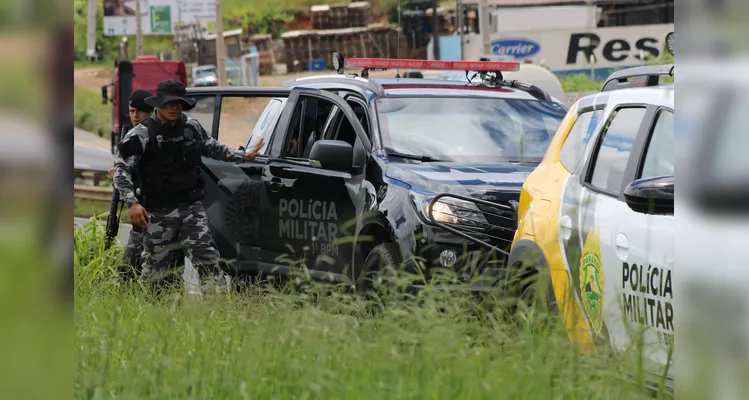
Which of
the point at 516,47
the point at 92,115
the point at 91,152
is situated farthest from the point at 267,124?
the point at 92,115

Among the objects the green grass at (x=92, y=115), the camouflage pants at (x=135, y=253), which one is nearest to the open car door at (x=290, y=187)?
the camouflage pants at (x=135, y=253)

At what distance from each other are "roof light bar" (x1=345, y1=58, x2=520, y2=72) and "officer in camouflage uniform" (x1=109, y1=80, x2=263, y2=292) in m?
1.28

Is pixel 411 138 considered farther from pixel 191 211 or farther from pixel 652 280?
pixel 652 280

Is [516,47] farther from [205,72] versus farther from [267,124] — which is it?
[267,124]

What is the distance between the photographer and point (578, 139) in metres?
5.67

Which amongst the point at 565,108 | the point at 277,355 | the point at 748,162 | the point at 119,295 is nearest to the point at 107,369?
the point at 277,355

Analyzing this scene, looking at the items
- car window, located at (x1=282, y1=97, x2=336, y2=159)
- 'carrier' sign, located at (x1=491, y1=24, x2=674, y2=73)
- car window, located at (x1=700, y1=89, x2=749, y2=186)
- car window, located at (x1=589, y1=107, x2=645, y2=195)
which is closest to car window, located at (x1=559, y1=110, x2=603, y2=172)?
car window, located at (x1=589, y1=107, x2=645, y2=195)

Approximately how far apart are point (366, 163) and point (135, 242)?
67.9 inches

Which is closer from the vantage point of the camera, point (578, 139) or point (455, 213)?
point (578, 139)

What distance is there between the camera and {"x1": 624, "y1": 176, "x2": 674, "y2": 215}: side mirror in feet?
13.6

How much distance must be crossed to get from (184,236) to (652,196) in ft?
15.6

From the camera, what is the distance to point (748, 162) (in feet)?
9.07

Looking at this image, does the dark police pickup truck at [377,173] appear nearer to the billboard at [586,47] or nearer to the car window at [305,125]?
the car window at [305,125]

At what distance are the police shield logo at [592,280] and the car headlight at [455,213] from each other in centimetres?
196
